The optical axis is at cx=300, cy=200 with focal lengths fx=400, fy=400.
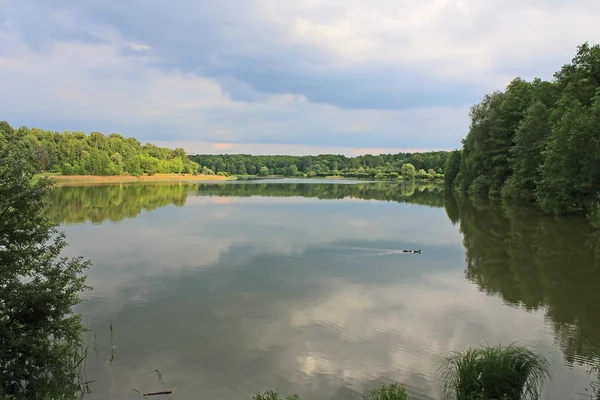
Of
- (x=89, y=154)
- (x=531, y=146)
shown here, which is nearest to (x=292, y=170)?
(x=89, y=154)

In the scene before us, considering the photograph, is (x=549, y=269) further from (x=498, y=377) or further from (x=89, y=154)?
(x=89, y=154)

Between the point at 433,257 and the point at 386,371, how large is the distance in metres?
12.4

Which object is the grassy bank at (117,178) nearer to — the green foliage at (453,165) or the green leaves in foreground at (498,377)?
the green leaves in foreground at (498,377)

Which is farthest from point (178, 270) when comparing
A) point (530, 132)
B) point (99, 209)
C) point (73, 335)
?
point (530, 132)

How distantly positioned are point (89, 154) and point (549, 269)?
99.5m

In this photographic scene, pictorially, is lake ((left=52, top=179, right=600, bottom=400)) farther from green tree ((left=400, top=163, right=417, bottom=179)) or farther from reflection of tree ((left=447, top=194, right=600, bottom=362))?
green tree ((left=400, top=163, right=417, bottom=179))

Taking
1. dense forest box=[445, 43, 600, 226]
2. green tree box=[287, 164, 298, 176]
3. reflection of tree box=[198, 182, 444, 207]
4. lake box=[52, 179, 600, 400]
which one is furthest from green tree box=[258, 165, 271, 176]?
lake box=[52, 179, 600, 400]

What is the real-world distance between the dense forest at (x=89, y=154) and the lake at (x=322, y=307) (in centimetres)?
6883

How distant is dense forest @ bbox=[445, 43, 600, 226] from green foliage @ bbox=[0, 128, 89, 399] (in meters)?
24.1

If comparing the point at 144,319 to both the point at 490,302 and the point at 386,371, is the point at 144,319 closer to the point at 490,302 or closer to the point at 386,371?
the point at 386,371

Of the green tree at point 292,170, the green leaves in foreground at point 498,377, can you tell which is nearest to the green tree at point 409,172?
the green tree at point 292,170

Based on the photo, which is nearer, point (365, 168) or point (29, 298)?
point (29, 298)

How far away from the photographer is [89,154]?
94625mm

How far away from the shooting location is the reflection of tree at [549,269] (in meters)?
10.4
